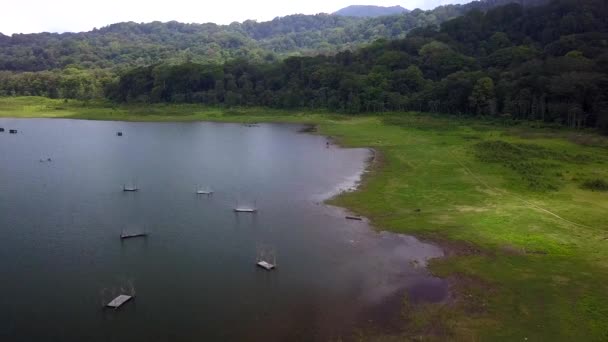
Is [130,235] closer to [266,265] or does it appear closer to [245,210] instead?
[245,210]

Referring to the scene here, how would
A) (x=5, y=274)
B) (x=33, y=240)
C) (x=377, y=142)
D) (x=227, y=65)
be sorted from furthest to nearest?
(x=227, y=65)
(x=377, y=142)
(x=33, y=240)
(x=5, y=274)

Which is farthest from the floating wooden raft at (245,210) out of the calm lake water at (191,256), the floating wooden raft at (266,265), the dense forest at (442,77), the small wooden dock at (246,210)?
the dense forest at (442,77)

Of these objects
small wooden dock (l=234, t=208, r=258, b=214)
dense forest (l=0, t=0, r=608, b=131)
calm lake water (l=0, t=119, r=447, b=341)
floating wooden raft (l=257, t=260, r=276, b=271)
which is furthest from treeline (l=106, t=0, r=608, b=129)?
floating wooden raft (l=257, t=260, r=276, b=271)

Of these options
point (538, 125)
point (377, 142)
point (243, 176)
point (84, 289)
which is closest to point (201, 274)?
point (84, 289)

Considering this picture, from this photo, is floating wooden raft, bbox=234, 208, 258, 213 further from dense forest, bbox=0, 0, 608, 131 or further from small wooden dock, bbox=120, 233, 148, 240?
dense forest, bbox=0, 0, 608, 131

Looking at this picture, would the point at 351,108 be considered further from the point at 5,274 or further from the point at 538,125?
the point at 5,274
